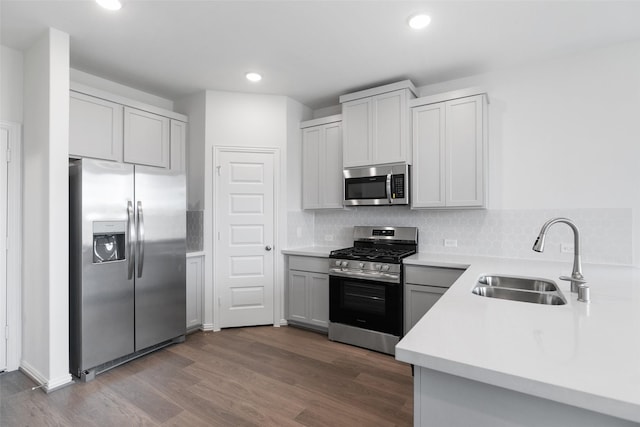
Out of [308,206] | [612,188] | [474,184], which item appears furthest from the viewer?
[308,206]

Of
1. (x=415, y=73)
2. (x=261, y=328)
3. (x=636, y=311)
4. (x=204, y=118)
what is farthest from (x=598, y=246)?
(x=204, y=118)

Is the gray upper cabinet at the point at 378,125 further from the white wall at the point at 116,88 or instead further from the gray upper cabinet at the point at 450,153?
the white wall at the point at 116,88

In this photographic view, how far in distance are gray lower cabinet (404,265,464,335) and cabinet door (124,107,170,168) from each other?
9.63 feet

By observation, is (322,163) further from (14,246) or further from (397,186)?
(14,246)

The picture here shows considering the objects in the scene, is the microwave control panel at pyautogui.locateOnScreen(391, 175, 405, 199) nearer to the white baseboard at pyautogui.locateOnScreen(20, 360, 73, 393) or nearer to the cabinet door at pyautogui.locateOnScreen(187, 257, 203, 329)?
the cabinet door at pyautogui.locateOnScreen(187, 257, 203, 329)

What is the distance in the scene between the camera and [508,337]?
101 cm

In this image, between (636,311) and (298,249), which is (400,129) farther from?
(636,311)

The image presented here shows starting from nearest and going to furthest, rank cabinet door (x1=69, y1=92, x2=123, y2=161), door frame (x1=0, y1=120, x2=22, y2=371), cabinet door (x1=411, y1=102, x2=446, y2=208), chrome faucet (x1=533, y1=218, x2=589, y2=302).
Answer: chrome faucet (x1=533, y1=218, x2=589, y2=302) → door frame (x1=0, y1=120, x2=22, y2=371) → cabinet door (x1=69, y1=92, x2=123, y2=161) → cabinet door (x1=411, y1=102, x2=446, y2=208)

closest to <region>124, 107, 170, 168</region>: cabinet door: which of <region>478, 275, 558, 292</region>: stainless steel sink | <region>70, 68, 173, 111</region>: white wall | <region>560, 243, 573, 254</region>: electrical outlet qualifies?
<region>70, 68, 173, 111</region>: white wall

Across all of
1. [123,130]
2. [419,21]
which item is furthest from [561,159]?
[123,130]

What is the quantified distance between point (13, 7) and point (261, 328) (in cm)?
346

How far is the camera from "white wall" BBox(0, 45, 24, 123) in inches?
101

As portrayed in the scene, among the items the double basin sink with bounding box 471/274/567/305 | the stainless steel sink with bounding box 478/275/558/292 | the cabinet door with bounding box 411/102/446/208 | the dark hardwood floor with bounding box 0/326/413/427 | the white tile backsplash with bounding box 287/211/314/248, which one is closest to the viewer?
the double basin sink with bounding box 471/274/567/305

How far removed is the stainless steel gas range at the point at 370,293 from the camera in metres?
2.92
